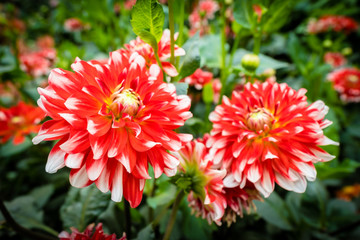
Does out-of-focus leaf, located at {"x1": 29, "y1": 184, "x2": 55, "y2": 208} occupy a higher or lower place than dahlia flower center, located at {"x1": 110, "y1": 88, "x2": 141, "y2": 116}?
lower

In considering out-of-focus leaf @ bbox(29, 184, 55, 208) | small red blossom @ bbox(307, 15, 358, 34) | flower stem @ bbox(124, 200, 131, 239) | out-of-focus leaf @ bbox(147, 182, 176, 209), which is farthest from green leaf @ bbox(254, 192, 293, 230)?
small red blossom @ bbox(307, 15, 358, 34)

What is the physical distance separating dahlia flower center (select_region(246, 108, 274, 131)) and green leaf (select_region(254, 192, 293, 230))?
1.09 feet

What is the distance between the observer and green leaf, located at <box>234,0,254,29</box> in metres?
0.69

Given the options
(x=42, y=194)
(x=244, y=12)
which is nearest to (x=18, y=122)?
(x=42, y=194)

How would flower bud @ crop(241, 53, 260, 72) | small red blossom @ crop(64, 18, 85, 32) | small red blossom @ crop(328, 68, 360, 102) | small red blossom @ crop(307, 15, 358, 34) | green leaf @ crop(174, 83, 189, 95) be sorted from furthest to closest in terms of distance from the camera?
small red blossom @ crop(64, 18, 85, 32), small red blossom @ crop(307, 15, 358, 34), small red blossom @ crop(328, 68, 360, 102), flower bud @ crop(241, 53, 260, 72), green leaf @ crop(174, 83, 189, 95)

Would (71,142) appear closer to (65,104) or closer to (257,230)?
(65,104)

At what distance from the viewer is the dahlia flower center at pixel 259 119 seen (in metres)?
0.51

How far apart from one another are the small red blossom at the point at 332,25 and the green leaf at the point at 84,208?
142 cm

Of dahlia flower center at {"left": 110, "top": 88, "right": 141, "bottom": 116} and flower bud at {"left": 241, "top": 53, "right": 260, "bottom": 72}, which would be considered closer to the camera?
dahlia flower center at {"left": 110, "top": 88, "right": 141, "bottom": 116}

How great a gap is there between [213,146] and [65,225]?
43cm

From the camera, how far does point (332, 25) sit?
1421 millimetres

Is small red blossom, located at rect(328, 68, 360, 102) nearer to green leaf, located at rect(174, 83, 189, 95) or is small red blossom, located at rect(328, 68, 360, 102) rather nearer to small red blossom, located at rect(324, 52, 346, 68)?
small red blossom, located at rect(324, 52, 346, 68)

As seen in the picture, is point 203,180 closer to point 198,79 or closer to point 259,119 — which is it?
point 259,119

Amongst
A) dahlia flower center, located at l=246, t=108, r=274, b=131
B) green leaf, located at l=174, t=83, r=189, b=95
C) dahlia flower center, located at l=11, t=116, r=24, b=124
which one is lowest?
dahlia flower center, located at l=11, t=116, r=24, b=124
